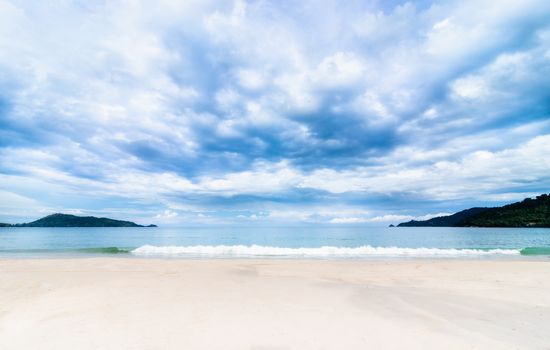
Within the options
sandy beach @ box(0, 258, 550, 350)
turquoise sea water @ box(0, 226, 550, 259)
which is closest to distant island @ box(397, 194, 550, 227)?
turquoise sea water @ box(0, 226, 550, 259)

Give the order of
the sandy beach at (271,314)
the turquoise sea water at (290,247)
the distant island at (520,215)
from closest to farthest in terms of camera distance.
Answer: the sandy beach at (271,314), the turquoise sea water at (290,247), the distant island at (520,215)

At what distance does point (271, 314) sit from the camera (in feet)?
20.8

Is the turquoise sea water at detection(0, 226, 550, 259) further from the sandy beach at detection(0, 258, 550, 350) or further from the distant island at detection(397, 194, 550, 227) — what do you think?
the distant island at detection(397, 194, 550, 227)

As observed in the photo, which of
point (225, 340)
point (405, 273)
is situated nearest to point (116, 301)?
point (225, 340)

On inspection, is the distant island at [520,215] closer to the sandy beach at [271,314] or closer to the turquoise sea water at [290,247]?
the turquoise sea water at [290,247]

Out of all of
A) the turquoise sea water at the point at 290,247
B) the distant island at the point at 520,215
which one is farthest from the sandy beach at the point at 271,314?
the distant island at the point at 520,215

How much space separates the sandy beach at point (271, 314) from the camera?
488 centimetres

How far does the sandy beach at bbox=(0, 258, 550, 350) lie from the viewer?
4.88 meters

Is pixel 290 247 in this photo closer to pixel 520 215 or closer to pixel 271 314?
pixel 271 314

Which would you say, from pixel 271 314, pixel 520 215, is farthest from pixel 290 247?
pixel 520 215

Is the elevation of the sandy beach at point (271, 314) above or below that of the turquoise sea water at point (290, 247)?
above

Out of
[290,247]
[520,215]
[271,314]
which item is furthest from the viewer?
[520,215]

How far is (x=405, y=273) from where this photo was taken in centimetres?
1312

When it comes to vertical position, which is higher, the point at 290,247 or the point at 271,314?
the point at 271,314
